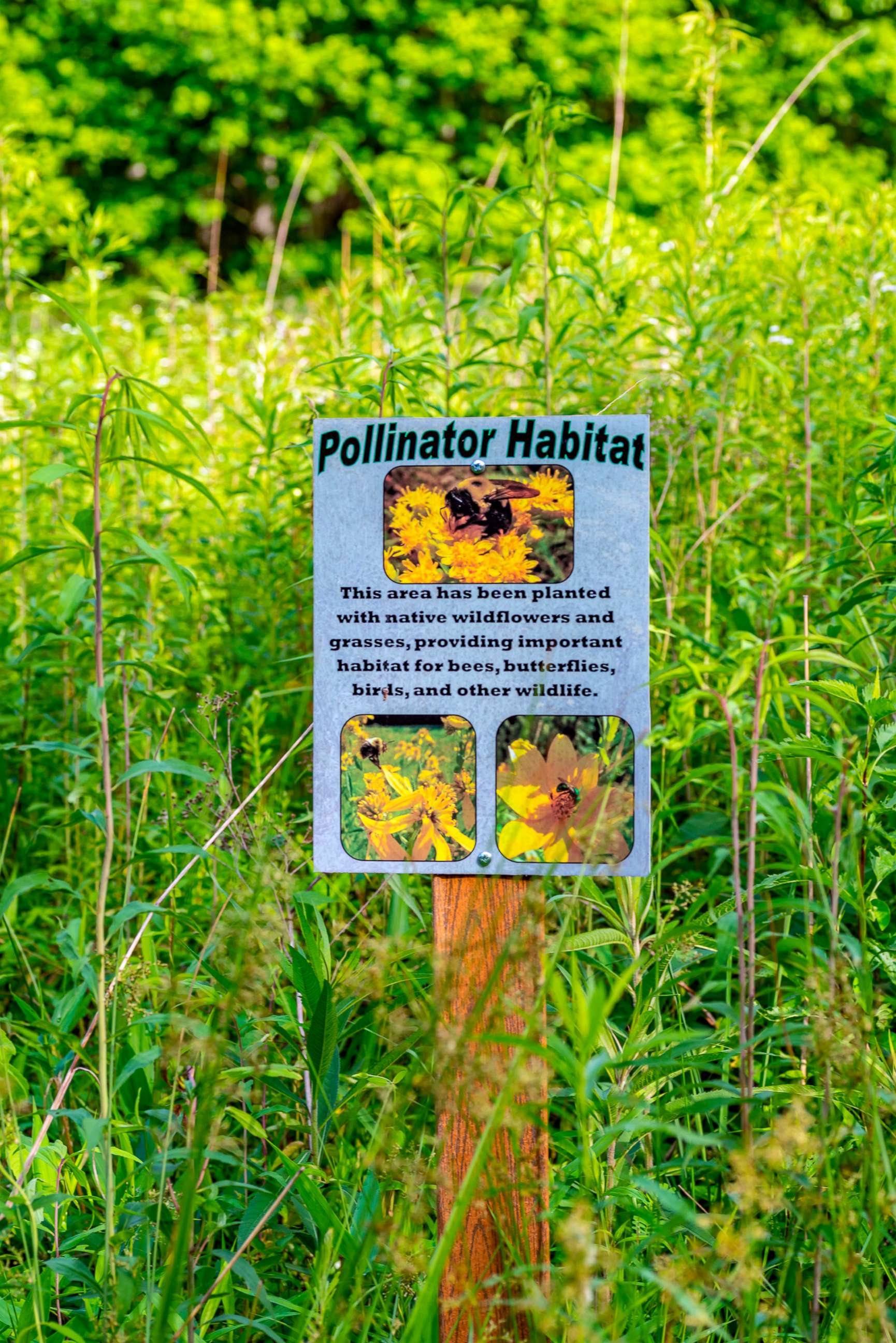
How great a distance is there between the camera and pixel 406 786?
1.88 meters

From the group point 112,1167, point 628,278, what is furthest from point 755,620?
point 112,1167

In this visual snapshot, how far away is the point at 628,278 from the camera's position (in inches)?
130

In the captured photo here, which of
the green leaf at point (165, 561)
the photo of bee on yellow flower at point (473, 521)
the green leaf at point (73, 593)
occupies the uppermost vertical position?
the photo of bee on yellow flower at point (473, 521)

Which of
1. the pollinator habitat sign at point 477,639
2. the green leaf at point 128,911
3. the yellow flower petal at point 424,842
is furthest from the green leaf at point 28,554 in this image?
the yellow flower petal at point 424,842

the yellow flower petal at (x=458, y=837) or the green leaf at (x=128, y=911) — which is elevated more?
the yellow flower petal at (x=458, y=837)

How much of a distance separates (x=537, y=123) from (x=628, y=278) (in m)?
0.81

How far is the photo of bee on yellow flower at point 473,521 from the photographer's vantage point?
190cm

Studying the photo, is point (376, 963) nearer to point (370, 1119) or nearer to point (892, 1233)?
→ point (370, 1119)

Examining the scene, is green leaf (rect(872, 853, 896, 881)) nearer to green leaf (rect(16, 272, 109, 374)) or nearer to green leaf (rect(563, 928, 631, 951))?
green leaf (rect(563, 928, 631, 951))

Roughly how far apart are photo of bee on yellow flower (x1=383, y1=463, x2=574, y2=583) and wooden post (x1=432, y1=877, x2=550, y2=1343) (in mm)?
495

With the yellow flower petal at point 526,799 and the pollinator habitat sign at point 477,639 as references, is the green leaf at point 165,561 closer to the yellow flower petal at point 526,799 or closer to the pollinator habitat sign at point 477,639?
the pollinator habitat sign at point 477,639

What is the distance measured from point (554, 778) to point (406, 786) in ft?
0.76

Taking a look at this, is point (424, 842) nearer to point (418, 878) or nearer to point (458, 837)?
point (458, 837)

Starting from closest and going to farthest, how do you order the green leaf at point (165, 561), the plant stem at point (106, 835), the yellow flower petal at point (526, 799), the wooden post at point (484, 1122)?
the wooden post at point (484, 1122)
the plant stem at point (106, 835)
the green leaf at point (165, 561)
the yellow flower petal at point (526, 799)
